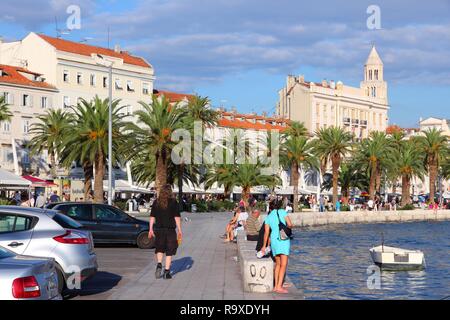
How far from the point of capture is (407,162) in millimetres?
94188

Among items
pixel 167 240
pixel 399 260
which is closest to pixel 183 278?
pixel 167 240

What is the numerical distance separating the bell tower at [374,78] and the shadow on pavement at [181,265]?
13034 centimetres

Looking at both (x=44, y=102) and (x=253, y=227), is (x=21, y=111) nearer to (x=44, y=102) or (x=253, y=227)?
(x=44, y=102)

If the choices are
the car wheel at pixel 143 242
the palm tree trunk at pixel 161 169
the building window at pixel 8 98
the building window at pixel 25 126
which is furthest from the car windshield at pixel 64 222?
the building window at pixel 25 126

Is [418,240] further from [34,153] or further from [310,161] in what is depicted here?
[34,153]

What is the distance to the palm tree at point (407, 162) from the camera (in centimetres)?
9425

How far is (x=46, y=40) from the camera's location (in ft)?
285

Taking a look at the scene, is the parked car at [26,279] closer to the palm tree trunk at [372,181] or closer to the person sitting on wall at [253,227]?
the person sitting on wall at [253,227]

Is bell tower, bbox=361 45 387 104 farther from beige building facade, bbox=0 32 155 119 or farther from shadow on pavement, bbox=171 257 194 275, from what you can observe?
shadow on pavement, bbox=171 257 194 275

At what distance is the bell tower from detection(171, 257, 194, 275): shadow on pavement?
130 meters

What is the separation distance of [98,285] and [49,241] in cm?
234

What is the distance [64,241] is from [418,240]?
144 ft

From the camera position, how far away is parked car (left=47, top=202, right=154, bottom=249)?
2619 cm
